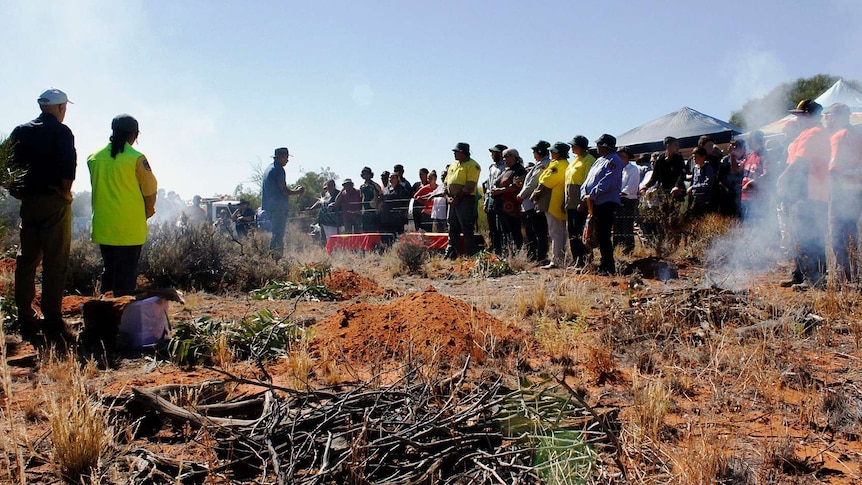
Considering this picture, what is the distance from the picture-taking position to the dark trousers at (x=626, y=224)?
34.1ft

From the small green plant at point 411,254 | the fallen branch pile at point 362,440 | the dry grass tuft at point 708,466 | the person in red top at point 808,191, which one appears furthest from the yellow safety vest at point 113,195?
the person in red top at point 808,191

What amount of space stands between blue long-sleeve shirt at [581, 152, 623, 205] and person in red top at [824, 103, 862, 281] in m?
2.35

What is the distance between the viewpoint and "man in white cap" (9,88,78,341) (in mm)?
5055

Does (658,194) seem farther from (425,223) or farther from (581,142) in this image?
(425,223)

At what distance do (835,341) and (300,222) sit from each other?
18.2 meters

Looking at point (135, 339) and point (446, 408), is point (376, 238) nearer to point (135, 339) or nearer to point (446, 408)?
point (135, 339)

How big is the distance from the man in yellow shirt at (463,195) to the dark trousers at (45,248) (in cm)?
643

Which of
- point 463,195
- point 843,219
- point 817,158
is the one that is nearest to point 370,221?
point 463,195

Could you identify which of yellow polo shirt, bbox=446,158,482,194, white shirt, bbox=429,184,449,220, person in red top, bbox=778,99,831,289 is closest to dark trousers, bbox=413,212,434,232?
white shirt, bbox=429,184,449,220

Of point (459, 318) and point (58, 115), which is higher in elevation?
point (58, 115)

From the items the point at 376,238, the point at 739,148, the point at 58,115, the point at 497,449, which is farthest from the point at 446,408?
the point at 376,238

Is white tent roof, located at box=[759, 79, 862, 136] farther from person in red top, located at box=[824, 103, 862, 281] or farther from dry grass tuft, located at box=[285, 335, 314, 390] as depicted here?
dry grass tuft, located at box=[285, 335, 314, 390]

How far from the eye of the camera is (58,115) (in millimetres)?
5215

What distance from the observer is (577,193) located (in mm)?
8977
